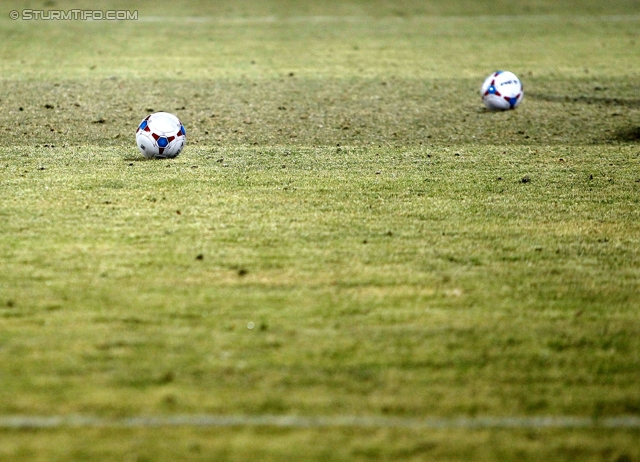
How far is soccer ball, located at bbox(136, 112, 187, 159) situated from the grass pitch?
7.0 inches

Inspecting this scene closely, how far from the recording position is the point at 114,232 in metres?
7.74

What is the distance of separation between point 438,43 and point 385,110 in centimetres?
800

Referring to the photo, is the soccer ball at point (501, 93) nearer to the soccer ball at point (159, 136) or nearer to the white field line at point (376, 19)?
the soccer ball at point (159, 136)

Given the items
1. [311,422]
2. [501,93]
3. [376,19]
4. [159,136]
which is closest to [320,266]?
[311,422]

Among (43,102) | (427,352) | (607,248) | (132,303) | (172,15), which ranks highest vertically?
(172,15)

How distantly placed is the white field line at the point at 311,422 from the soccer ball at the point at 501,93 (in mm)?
9269

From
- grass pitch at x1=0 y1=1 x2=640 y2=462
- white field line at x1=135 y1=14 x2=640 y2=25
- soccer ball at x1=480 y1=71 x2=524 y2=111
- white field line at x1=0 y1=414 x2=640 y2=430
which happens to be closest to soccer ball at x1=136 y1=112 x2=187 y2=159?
grass pitch at x1=0 y1=1 x2=640 y2=462

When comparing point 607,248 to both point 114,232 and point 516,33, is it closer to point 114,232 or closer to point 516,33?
point 114,232

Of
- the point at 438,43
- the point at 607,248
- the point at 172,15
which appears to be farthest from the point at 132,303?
the point at 172,15

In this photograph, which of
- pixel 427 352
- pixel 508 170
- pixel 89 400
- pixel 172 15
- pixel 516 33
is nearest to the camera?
pixel 89 400

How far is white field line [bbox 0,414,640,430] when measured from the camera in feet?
15.0

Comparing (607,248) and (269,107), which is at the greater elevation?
(269,107)

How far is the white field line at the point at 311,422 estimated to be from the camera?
4.58 meters

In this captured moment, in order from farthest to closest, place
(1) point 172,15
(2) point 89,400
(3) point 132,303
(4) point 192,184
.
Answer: (1) point 172,15 → (4) point 192,184 → (3) point 132,303 → (2) point 89,400
